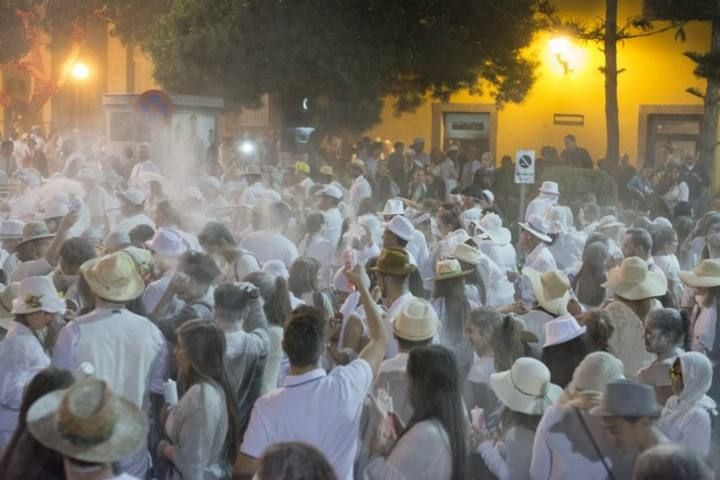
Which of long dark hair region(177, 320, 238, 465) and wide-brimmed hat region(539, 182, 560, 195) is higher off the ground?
wide-brimmed hat region(539, 182, 560, 195)

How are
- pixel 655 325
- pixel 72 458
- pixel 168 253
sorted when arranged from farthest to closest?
pixel 168 253
pixel 655 325
pixel 72 458

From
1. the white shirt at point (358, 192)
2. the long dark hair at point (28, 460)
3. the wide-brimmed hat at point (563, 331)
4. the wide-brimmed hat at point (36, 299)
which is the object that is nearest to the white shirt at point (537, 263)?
the wide-brimmed hat at point (563, 331)

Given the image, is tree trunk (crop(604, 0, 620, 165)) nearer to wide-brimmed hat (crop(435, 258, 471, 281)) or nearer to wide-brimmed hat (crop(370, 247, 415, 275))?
wide-brimmed hat (crop(435, 258, 471, 281))

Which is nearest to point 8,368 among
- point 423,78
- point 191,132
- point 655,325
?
point 655,325

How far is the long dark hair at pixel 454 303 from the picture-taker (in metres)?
7.84

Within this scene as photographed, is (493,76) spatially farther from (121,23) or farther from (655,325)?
(655,325)

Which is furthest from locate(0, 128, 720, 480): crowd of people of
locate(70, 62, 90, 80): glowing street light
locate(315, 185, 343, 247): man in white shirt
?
locate(70, 62, 90, 80): glowing street light

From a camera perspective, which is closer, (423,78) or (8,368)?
(8,368)

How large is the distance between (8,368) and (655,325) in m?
3.61

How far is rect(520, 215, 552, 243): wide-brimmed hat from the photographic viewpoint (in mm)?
10854

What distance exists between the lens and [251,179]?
1689 centimetres

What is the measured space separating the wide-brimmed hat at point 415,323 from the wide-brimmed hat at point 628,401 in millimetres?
1533

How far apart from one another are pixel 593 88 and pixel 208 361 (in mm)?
23477

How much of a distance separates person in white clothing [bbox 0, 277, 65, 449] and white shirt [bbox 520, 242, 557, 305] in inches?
163
